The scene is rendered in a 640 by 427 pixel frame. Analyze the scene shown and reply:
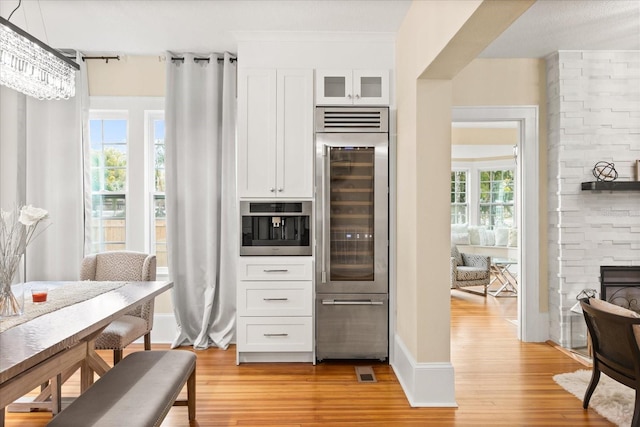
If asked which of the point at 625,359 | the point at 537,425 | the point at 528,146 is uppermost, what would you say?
the point at 528,146

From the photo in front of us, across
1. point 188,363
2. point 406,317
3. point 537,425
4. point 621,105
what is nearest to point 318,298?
point 406,317

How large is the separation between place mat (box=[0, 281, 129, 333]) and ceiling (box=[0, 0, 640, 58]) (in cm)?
202

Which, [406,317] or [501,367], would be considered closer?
[406,317]

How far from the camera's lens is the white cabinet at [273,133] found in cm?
373

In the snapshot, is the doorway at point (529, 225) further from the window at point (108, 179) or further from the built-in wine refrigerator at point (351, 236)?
the window at point (108, 179)

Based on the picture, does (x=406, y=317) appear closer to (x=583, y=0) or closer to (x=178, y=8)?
(x=583, y=0)

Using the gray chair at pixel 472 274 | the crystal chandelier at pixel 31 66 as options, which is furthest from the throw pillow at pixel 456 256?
the crystal chandelier at pixel 31 66

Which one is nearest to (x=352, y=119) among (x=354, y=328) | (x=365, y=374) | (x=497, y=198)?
(x=354, y=328)

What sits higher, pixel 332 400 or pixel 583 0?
pixel 583 0

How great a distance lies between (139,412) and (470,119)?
3848 mm

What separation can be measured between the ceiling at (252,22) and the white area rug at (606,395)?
108 inches

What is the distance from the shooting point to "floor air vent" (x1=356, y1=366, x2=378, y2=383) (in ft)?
11.0

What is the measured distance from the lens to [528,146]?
4.36 metres

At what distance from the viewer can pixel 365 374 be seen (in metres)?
3.47
